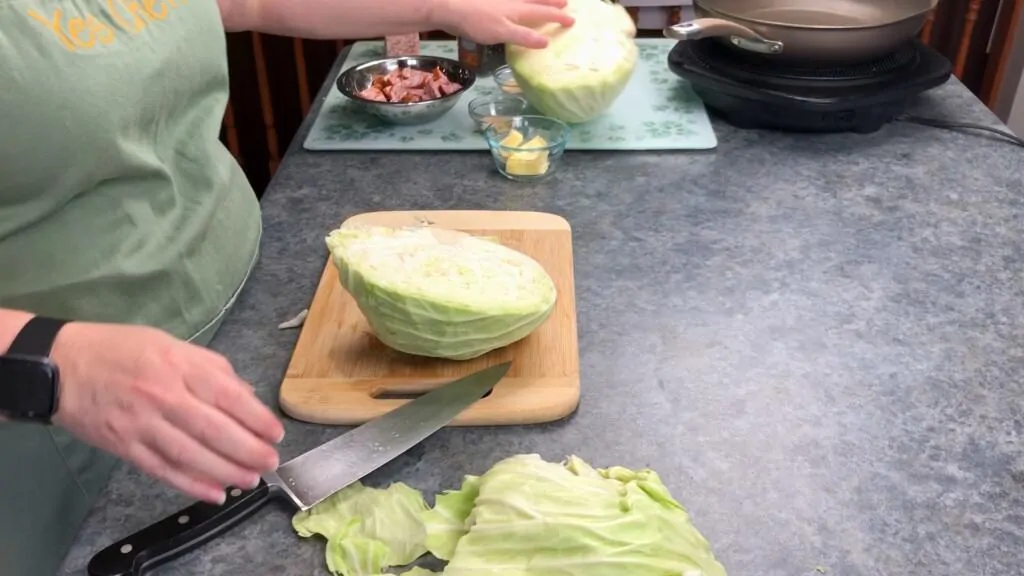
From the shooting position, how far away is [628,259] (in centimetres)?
117

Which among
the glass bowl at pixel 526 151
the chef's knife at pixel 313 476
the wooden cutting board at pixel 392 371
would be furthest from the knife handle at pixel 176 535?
the glass bowl at pixel 526 151

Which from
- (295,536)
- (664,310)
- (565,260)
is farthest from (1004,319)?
(295,536)

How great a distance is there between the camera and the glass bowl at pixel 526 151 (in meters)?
1.33

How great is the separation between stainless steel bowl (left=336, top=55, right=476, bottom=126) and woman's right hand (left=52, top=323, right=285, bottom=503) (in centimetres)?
89

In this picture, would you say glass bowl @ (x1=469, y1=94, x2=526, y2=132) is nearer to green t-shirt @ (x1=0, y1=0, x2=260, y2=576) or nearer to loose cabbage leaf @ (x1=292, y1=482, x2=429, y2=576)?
green t-shirt @ (x1=0, y1=0, x2=260, y2=576)

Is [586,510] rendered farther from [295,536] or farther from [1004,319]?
[1004,319]

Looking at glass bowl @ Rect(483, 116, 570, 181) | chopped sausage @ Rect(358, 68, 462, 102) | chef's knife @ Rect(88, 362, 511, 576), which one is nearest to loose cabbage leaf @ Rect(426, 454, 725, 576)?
chef's knife @ Rect(88, 362, 511, 576)

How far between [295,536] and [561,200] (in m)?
0.68

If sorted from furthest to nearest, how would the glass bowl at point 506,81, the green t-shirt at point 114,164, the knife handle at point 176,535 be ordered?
the glass bowl at point 506,81
the green t-shirt at point 114,164
the knife handle at point 176,535

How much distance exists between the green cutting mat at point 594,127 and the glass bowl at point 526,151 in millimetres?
56

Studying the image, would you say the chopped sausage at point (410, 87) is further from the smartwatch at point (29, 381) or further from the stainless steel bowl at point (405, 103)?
the smartwatch at point (29, 381)

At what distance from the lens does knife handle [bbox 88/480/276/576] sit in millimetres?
717

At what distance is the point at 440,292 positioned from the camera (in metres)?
0.88

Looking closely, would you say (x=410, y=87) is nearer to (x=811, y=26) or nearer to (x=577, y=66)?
(x=577, y=66)
